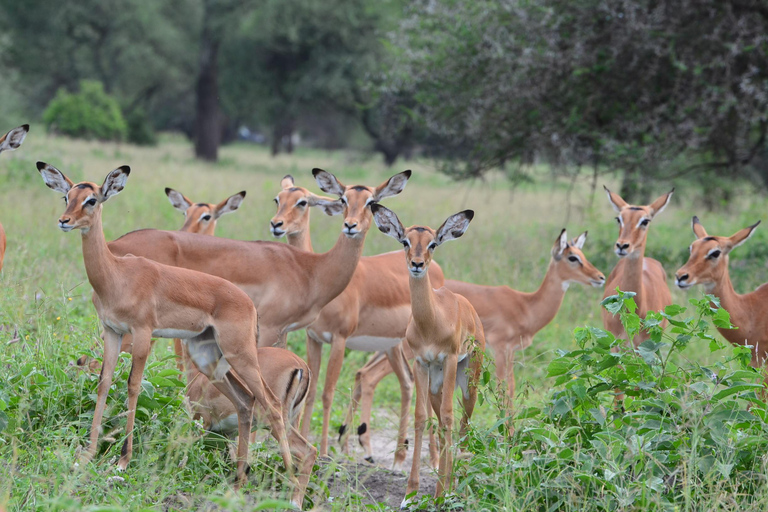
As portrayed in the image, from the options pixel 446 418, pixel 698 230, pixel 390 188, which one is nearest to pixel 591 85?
pixel 698 230

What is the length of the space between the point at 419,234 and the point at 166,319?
130 centimetres

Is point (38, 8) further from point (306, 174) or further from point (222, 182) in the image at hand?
point (222, 182)

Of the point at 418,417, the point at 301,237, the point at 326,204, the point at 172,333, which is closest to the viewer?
the point at 172,333

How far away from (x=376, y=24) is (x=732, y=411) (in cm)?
2250

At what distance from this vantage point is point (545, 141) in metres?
10.8

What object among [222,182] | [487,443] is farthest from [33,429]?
[222,182]

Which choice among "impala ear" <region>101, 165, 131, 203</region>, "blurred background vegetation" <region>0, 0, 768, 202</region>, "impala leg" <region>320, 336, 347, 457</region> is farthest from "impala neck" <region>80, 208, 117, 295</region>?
"blurred background vegetation" <region>0, 0, 768, 202</region>

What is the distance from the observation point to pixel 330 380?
5613 mm

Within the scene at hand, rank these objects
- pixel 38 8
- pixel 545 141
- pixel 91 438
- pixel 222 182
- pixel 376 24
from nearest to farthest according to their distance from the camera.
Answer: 1. pixel 91 438
2. pixel 545 141
3. pixel 222 182
4. pixel 376 24
5. pixel 38 8

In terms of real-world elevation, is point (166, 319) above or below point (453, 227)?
below

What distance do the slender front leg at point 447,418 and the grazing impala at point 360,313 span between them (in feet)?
3.69

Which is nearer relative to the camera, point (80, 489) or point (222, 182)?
point (80, 489)

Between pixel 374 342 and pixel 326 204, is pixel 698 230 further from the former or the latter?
pixel 326 204

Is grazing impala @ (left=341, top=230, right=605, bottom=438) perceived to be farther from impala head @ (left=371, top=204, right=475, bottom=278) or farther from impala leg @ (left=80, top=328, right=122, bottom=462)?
impala leg @ (left=80, top=328, right=122, bottom=462)
